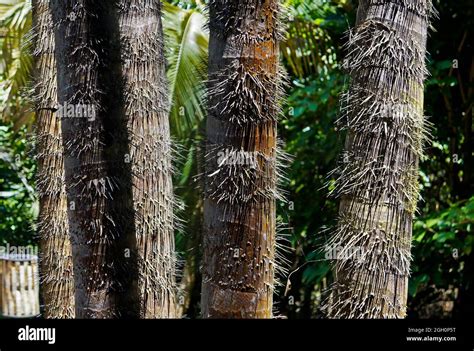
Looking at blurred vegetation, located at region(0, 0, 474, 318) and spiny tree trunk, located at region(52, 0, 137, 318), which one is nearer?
spiny tree trunk, located at region(52, 0, 137, 318)

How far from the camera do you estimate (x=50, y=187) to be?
4484mm

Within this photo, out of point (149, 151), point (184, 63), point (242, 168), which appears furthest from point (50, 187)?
point (184, 63)

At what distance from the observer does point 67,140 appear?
10.5 ft

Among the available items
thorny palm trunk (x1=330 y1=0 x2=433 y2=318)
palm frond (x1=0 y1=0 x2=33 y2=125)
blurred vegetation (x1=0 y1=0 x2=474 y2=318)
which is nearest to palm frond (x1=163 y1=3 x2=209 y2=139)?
blurred vegetation (x1=0 y1=0 x2=474 y2=318)

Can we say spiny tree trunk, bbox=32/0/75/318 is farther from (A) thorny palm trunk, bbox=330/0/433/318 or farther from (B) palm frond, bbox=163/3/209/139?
(B) palm frond, bbox=163/3/209/139

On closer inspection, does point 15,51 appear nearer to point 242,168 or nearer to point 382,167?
point 242,168

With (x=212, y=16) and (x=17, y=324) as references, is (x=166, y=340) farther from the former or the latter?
(x=212, y=16)

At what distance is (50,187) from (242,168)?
1985mm

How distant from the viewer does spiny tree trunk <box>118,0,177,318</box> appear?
3578 mm

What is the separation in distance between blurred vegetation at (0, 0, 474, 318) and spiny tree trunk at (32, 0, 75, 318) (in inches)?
79.2

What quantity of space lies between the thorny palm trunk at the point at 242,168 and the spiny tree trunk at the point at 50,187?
5.76ft

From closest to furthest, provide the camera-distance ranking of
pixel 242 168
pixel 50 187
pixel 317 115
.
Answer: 1. pixel 242 168
2. pixel 50 187
3. pixel 317 115

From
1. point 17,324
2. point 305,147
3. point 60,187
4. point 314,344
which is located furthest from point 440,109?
point 17,324

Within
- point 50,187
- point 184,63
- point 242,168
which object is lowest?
point 242,168
